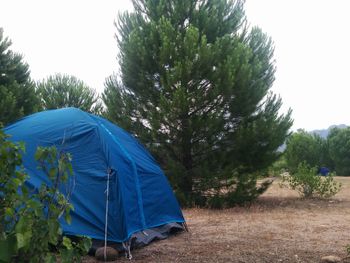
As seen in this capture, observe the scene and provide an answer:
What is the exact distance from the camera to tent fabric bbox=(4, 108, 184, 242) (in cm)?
503

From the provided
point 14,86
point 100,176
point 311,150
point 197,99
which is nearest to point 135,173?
point 100,176

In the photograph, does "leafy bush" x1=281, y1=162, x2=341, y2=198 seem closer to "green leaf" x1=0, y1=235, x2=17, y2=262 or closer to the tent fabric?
the tent fabric

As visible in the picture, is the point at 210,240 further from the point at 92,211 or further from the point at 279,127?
the point at 279,127

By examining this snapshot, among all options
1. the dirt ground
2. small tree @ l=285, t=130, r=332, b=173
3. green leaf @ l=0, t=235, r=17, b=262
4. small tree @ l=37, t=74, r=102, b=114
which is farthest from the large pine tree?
small tree @ l=285, t=130, r=332, b=173

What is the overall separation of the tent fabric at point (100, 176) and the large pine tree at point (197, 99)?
3.67 meters

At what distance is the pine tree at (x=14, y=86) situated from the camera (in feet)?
43.7

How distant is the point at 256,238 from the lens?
19.0 ft

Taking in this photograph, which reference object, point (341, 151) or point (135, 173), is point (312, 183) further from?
point (341, 151)

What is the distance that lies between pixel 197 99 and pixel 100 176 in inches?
194

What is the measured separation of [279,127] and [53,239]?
9397 mm

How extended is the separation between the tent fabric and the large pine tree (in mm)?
3670

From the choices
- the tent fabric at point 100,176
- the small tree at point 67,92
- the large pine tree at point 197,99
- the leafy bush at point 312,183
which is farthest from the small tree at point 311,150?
the tent fabric at point 100,176

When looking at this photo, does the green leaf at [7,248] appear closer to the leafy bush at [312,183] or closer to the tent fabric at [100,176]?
the tent fabric at [100,176]

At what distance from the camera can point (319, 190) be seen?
1173 cm
